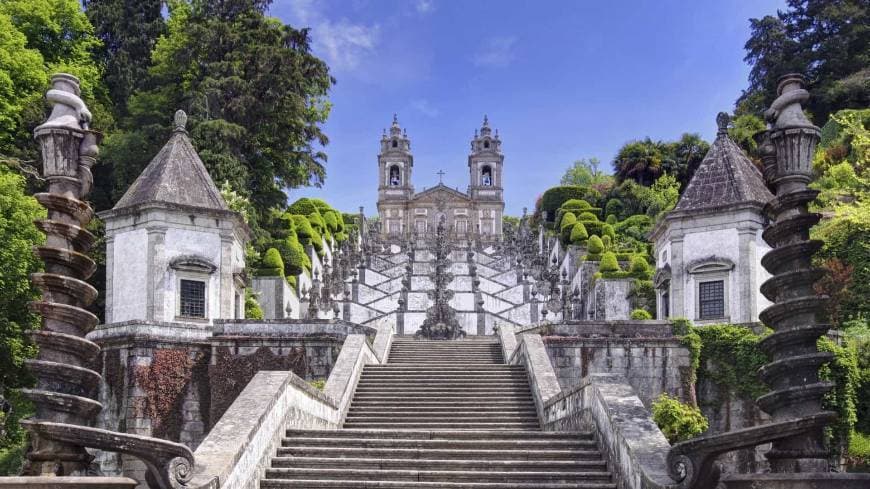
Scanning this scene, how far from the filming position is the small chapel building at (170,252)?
2328cm

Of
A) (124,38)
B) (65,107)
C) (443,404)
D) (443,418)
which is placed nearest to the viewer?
(65,107)

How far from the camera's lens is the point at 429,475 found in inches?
451

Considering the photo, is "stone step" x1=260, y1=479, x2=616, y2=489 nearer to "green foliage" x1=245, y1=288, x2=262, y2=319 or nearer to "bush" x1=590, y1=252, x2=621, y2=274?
"green foliage" x1=245, y1=288, x2=262, y2=319

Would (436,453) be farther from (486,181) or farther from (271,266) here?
(486,181)

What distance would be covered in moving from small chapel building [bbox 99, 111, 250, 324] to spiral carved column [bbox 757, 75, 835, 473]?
17243 millimetres

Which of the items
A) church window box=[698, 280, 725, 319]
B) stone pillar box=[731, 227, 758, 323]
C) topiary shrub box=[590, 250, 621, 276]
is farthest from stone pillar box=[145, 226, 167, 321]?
topiary shrub box=[590, 250, 621, 276]

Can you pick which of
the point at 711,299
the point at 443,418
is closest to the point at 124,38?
the point at 711,299

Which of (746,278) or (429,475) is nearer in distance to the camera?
(429,475)

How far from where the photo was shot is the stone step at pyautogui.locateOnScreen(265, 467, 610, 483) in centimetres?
1133

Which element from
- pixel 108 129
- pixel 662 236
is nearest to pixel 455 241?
pixel 108 129

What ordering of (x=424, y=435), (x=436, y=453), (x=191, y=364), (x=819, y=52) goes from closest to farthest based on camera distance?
(x=436, y=453)
(x=424, y=435)
(x=191, y=364)
(x=819, y=52)

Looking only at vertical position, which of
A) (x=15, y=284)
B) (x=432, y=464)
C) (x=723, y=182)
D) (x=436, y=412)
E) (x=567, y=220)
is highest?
(x=567, y=220)

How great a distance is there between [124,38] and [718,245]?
92.9ft

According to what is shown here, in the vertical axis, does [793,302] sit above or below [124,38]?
below
